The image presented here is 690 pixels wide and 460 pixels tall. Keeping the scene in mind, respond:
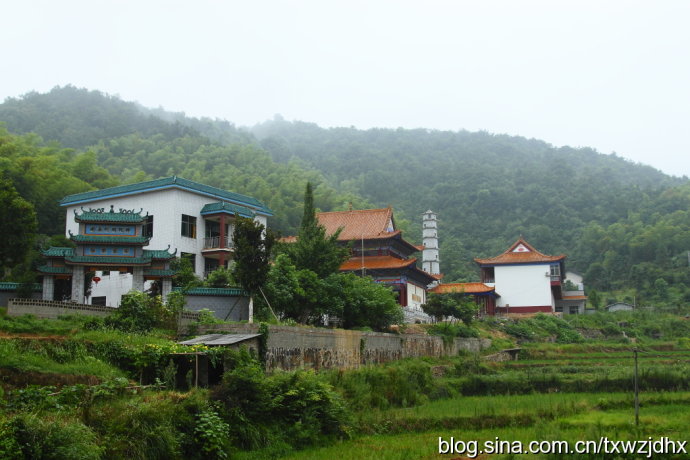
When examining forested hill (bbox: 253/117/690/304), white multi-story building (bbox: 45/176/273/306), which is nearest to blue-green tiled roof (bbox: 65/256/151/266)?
white multi-story building (bbox: 45/176/273/306)

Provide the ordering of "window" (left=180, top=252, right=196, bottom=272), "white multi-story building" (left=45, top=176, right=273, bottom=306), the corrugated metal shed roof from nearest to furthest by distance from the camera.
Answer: the corrugated metal shed roof → "window" (left=180, top=252, right=196, bottom=272) → "white multi-story building" (left=45, top=176, right=273, bottom=306)

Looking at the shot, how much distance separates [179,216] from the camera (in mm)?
28547

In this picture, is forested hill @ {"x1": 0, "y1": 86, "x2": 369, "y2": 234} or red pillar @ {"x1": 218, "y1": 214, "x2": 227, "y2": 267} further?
forested hill @ {"x1": 0, "y1": 86, "x2": 369, "y2": 234}

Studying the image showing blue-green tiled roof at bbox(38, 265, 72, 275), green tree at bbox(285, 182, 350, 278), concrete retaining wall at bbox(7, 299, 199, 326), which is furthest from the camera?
green tree at bbox(285, 182, 350, 278)

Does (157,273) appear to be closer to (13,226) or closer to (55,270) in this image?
(55,270)

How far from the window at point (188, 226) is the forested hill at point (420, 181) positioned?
27.6ft

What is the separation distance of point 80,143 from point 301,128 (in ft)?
269

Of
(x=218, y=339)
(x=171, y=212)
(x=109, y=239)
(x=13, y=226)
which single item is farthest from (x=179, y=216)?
(x=218, y=339)

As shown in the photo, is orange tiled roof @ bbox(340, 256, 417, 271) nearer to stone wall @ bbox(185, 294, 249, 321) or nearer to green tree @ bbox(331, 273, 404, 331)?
green tree @ bbox(331, 273, 404, 331)

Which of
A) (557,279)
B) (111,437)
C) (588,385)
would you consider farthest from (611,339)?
(111,437)

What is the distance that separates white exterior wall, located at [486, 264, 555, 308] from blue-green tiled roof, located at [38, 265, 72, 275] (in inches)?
A: 1339

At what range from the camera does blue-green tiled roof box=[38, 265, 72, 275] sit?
71.7ft

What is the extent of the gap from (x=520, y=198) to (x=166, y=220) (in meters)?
68.8

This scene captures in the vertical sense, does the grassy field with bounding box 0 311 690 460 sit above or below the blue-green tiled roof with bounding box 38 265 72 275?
below
